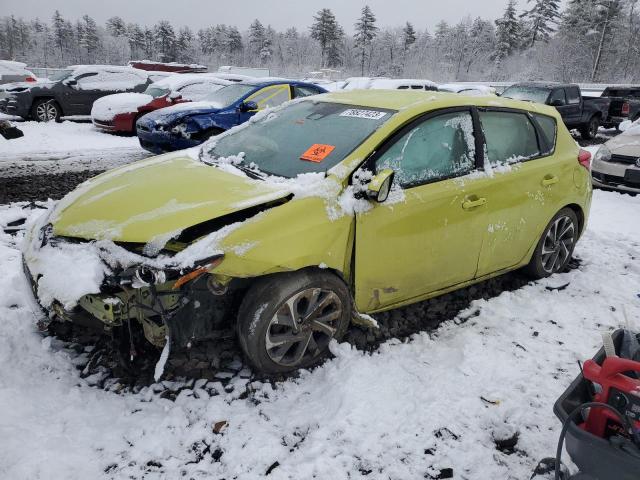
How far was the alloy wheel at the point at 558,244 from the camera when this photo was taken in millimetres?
4383

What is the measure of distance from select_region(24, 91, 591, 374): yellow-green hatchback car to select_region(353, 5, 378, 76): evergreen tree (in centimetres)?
7364

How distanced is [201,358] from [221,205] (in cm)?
104

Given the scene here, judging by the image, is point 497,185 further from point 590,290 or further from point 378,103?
point 590,290

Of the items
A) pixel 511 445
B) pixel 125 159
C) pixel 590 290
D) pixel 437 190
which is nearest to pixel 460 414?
pixel 511 445

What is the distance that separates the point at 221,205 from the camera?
2736 mm

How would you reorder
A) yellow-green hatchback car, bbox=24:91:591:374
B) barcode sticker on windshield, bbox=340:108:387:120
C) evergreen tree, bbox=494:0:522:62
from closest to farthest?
1. yellow-green hatchback car, bbox=24:91:591:374
2. barcode sticker on windshield, bbox=340:108:387:120
3. evergreen tree, bbox=494:0:522:62

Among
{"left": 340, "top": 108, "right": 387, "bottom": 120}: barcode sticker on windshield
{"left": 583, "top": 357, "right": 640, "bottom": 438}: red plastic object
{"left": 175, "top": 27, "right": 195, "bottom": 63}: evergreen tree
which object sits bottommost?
{"left": 583, "top": 357, "right": 640, "bottom": 438}: red plastic object

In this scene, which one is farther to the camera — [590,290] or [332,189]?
[590,290]

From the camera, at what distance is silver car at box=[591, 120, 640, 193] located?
7.53 metres

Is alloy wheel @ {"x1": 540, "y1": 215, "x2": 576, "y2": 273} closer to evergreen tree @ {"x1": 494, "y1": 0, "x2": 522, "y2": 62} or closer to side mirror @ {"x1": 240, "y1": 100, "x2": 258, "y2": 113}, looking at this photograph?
side mirror @ {"x1": 240, "y1": 100, "x2": 258, "y2": 113}

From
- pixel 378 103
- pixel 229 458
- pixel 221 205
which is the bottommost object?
pixel 229 458

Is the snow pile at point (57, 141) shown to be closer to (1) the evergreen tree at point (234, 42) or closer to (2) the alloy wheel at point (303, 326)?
(2) the alloy wheel at point (303, 326)

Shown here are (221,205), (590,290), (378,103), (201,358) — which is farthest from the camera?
(590,290)

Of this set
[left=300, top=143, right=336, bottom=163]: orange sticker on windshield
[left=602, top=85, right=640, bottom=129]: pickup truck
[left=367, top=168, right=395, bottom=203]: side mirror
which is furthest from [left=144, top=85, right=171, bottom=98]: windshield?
[left=602, top=85, right=640, bottom=129]: pickup truck
